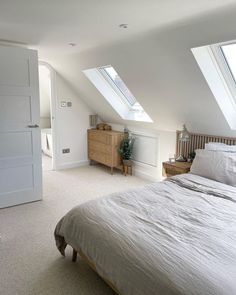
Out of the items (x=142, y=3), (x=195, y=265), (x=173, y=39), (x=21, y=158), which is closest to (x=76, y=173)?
(x=21, y=158)

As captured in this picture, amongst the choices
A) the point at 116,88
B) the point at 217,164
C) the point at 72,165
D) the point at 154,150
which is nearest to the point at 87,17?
the point at 217,164

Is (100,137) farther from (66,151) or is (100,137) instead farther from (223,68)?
(223,68)

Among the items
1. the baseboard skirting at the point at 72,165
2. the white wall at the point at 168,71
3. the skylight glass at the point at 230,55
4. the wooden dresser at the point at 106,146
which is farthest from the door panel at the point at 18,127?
the skylight glass at the point at 230,55

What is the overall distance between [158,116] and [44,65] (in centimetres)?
241

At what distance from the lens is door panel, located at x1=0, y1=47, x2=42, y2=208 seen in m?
3.30

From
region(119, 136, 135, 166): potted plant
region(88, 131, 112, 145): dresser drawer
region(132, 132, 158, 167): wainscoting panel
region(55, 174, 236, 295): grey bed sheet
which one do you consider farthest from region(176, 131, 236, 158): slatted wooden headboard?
region(88, 131, 112, 145): dresser drawer

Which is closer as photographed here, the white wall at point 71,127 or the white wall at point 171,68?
the white wall at point 171,68

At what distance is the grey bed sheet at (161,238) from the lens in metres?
1.32

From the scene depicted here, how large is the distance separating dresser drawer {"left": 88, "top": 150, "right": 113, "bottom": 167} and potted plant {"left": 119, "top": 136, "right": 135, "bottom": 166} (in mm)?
256

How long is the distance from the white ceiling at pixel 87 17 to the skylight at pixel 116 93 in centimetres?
130

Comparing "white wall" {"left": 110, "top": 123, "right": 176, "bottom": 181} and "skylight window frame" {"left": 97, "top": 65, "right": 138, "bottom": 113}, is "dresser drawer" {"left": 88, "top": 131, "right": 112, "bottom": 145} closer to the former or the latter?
"white wall" {"left": 110, "top": 123, "right": 176, "bottom": 181}

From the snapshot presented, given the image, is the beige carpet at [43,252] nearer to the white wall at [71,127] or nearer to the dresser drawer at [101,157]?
the dresser drawer at [101,157]

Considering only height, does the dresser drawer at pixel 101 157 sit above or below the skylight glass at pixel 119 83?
below

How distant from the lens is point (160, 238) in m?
1.62
